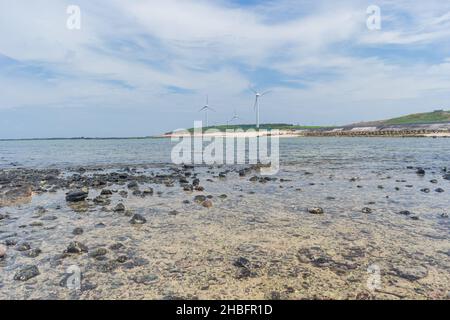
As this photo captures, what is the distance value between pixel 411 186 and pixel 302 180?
719cm

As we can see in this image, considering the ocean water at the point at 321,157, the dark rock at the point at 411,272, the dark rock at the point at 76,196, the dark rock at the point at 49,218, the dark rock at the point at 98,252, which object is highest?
the ocean water at the point at 321,157

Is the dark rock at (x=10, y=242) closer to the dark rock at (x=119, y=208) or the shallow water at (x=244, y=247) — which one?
the shallow water at (x=244, y=247)

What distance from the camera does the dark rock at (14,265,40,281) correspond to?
7.78m

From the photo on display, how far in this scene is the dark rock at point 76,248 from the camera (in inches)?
374

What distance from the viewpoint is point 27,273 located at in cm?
792

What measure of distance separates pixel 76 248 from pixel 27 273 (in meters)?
1.70

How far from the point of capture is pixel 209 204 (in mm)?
15812

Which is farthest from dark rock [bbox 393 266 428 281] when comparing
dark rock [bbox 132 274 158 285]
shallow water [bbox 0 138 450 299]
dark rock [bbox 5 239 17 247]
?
dark rock [bbox 5 239 17 247]

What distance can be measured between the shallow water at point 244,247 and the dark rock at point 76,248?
0.36 m

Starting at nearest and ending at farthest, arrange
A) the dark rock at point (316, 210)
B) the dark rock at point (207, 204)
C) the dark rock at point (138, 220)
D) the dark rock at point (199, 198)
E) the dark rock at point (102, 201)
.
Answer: the dark rock at point (138, 220) < the dark rock at point (316, 210) < the dark rock at point (207, 204) < the dark rock at point (102, 201) < the dark rock at point (199, 198)

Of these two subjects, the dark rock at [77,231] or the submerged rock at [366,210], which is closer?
the dark rock at [77,231]

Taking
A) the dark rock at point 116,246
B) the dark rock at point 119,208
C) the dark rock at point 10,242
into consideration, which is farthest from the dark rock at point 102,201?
the dark rock at point 116,246

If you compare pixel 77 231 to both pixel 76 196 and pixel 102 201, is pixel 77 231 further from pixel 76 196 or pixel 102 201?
pixel 76 196
